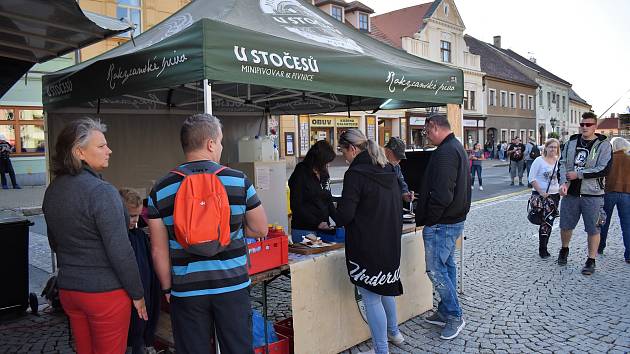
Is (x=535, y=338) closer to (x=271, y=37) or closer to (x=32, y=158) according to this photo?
(x=271, y=37)

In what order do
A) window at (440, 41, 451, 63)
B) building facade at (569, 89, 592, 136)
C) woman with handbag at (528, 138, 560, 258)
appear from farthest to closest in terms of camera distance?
building facade at (569, 89, 592, 136) → window at (440, 41, 451, 63) → woman with handbag at (528, 138, 560, 258)

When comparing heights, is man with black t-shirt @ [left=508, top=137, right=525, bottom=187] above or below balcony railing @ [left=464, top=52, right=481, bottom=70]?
below

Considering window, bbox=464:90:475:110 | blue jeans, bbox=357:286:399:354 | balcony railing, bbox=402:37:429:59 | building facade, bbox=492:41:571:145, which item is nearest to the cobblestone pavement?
blue jeans, bbox=357:286:399:354

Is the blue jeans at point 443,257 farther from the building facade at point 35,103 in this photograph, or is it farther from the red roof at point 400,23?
the red roof at point 400,23

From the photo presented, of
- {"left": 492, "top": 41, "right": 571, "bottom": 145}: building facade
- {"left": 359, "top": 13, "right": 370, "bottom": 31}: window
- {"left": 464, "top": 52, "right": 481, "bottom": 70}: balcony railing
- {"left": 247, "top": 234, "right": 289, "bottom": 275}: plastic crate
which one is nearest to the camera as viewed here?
{"left": 247, "top": 234, "right": 289, "bottom": 275}: plastic crate

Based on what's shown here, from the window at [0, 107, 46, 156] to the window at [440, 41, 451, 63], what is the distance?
2529 centimetres

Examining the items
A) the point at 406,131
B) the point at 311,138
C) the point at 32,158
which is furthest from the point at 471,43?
the point at 32,158

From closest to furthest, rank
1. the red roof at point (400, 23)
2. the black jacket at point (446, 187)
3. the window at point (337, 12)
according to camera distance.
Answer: the black jacket at point (446, 187)
the window at point (337, 12)
the red roof at point (400, 23)

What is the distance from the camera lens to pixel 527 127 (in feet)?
141

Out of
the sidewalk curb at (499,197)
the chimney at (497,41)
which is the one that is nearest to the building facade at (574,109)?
the chimney at (497,41)

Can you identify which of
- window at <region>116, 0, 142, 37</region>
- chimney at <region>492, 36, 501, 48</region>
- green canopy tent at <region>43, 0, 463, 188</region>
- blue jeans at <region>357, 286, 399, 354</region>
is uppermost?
chimney at <region>492, 36, 501, 48</region>

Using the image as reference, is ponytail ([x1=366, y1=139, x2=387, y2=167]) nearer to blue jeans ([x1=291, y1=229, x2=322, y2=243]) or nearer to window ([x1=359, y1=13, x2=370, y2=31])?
blue jeans ([x1=291, y1=229, x2=322, y2=243])

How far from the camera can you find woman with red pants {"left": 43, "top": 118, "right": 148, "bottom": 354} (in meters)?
2.24

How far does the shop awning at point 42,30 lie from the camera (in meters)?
3.38
